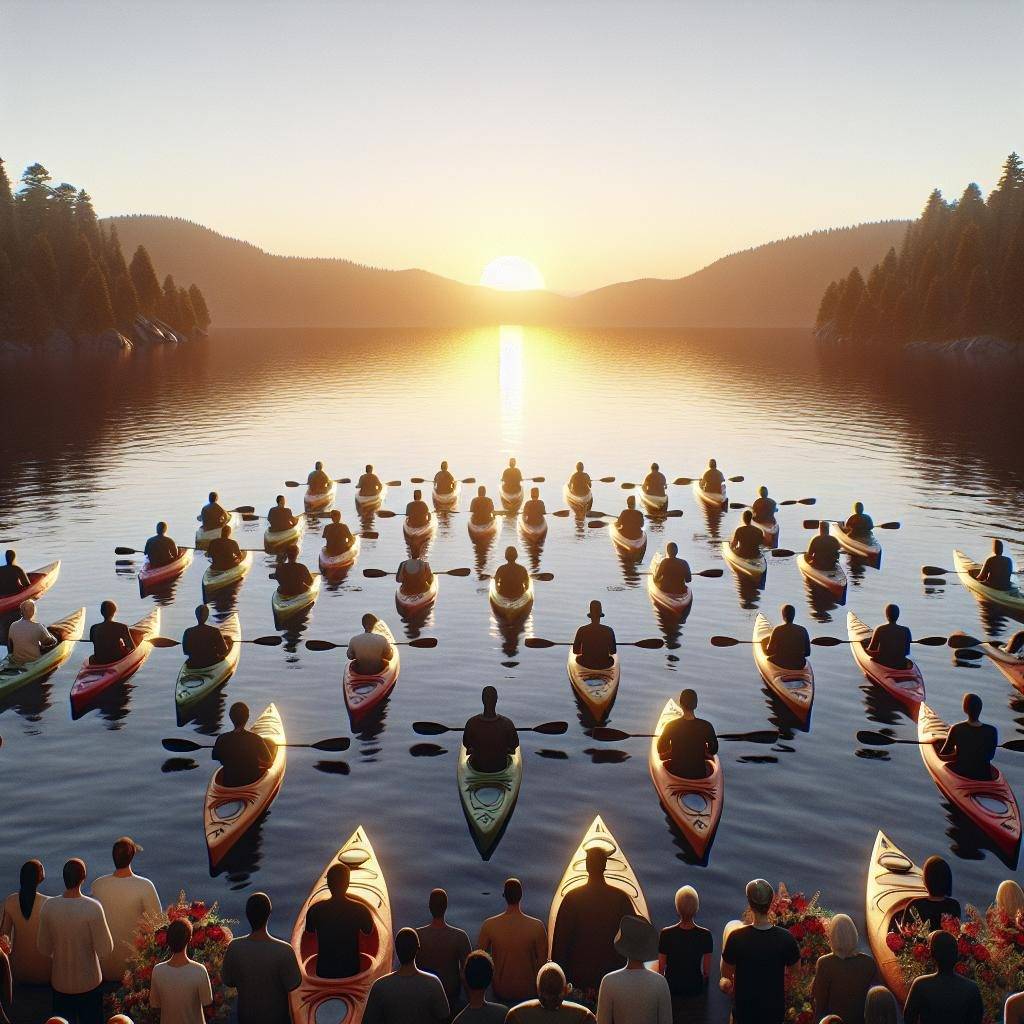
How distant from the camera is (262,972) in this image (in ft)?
34.6

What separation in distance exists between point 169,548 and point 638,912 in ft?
83.4

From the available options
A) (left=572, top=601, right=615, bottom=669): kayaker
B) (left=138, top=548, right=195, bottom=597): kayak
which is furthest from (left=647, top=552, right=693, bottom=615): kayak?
(left=138, top=548, right=195, bottom=597): kayak

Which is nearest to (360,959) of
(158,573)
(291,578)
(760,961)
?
(760,961)

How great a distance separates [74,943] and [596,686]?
13.8 metres

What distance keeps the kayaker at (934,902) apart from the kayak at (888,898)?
36 cm

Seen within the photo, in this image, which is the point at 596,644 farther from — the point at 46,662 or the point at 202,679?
the point at 46,662

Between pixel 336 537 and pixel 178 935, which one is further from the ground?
pixel 178 935

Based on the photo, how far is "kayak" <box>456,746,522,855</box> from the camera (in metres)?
17.0

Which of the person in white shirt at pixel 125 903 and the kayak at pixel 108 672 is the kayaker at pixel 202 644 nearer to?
the kayak at pixel 108 672

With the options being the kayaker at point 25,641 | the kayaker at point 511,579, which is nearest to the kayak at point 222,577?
the kayaker at point 25,641

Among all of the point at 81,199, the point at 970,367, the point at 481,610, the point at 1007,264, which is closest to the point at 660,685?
the point at 481,610

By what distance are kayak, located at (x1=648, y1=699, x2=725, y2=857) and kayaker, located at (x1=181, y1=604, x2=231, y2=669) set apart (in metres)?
11.4

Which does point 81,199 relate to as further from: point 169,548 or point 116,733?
point 116,733

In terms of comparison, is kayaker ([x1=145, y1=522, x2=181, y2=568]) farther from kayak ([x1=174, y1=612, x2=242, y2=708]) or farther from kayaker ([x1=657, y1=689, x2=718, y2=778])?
kayaker ([x1=657, y1=689, x2=718, y2=778])
